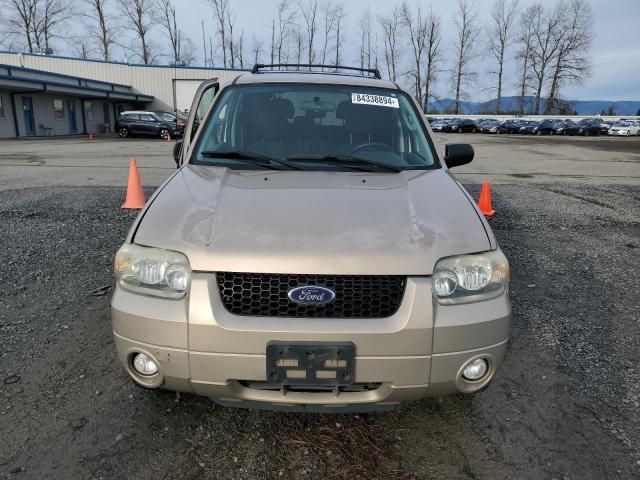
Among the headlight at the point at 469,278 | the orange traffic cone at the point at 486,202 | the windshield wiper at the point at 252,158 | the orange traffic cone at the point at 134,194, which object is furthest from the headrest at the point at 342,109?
the orange traffic cone at the point at 134,194

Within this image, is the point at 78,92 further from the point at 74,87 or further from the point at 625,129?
the point at 625,129

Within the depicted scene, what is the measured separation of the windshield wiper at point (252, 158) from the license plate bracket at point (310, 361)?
129cm

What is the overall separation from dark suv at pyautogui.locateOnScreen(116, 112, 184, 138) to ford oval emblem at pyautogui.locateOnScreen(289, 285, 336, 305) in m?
30.1

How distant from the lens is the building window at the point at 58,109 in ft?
111

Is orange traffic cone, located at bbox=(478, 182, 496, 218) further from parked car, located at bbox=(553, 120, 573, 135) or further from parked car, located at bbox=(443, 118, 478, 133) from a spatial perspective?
parked car, located at bbox=(553, 120, 573, 135)

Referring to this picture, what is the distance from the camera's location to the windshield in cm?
308

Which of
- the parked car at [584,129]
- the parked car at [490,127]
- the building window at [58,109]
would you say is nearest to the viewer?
the building window at [58,109]

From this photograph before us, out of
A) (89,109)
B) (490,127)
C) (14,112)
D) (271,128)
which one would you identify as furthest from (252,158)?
(490,127)

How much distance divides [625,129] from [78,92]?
161 ft

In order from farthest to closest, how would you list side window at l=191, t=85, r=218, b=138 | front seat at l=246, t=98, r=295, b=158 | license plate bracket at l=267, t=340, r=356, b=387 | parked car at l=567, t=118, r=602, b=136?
parked car at l=567, t=118, r=602, b=136 → side window at l=191, t=85, r=218, b=138 → front seat at l=246, t=98, r=295, b=158 → license plate bracket at l=267, t=340, r=356, b=387

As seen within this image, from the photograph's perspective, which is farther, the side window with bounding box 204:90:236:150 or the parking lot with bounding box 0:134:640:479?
the side window with bounding box 204:90:236:150

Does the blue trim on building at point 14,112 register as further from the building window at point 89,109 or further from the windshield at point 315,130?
the windshield at point 315,130

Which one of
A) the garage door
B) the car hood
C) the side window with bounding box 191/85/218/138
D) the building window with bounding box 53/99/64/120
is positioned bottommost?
the car hood

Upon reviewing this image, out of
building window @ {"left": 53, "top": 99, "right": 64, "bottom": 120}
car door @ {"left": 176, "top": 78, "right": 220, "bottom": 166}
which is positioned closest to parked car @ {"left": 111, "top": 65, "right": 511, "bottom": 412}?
car door @ {"left": 176, "top": 78, "right": 220, "bottom": 166}
